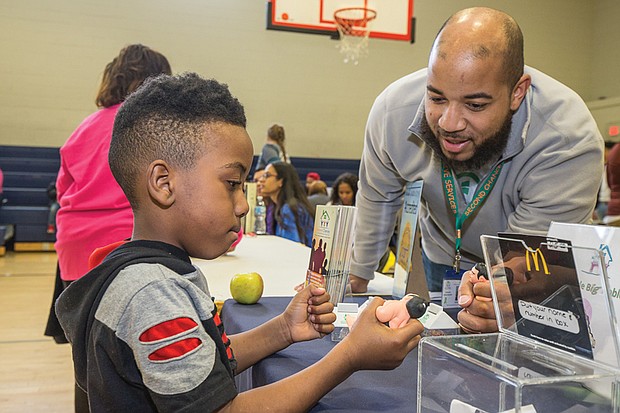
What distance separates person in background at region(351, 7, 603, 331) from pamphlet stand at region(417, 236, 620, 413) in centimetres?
27

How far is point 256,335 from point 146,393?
1.05 ft

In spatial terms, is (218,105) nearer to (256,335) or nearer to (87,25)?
(256,335)

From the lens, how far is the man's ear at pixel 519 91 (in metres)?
1.54

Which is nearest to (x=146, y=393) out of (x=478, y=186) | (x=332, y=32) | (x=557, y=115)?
(x=478, y=186)

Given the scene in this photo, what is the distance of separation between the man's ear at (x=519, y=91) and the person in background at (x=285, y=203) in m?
2.51

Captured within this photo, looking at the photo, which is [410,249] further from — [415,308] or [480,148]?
[415,308]

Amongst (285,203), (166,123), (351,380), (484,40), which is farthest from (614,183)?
(166,123)

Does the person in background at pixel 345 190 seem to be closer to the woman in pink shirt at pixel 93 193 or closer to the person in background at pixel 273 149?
the person in background at pixel 273 149

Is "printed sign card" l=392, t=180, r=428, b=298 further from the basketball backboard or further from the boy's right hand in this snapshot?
the basketball backboard

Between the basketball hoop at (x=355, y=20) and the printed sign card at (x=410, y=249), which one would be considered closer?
the printed sign card at (x=410, y=249)

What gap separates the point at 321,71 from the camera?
1005cm

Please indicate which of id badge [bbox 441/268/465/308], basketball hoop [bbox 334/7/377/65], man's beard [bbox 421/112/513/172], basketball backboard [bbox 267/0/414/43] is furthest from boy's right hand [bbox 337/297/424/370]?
basketball hoop [bbox 334/7/377/65]

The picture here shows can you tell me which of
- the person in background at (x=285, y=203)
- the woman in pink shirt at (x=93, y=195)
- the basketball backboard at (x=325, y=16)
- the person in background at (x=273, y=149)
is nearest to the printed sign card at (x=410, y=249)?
the woman in pink shirt at (x=93, y=195)

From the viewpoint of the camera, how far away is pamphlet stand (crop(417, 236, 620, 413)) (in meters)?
0.67
